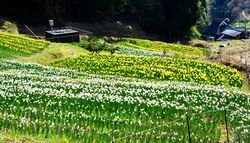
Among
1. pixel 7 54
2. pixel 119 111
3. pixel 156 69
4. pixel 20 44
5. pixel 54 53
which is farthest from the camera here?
pixel 20 44

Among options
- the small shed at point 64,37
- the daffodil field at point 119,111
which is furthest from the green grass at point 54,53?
the daffodil field at point 119,111

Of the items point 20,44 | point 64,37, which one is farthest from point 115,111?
point 64,37

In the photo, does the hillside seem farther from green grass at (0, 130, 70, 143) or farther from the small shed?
the small shed

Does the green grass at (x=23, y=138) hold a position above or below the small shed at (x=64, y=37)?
below

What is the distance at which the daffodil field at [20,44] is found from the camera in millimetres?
44088

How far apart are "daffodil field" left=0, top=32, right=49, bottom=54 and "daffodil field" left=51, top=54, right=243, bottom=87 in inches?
177

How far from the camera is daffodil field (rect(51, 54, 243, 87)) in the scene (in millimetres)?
35469

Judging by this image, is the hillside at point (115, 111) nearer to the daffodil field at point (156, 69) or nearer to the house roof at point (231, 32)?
the daffodil field at point (156, 69)

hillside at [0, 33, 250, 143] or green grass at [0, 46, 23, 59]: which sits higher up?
green grass at [0, 46, 23, 59]

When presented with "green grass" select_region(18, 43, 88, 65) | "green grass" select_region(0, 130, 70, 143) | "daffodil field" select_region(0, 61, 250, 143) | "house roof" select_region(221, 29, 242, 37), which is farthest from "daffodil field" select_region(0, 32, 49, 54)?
"house roof" select_region(221, 29, 242, 37)

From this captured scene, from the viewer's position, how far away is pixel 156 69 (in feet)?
124

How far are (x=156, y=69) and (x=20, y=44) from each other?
16.0m

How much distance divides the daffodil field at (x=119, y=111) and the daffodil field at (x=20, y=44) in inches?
752

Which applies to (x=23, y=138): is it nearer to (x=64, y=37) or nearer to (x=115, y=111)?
(x=115, y=111)
